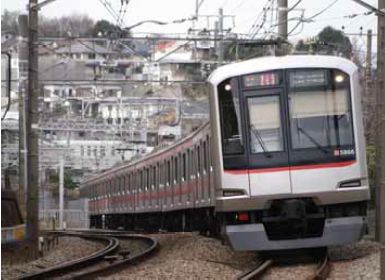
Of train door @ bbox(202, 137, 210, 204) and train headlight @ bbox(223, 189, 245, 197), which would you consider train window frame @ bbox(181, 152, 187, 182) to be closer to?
train door @ bbox(202, 137, 210, 204)

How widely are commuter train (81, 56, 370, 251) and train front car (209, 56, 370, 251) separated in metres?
0.01

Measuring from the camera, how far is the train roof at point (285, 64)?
12.0 m

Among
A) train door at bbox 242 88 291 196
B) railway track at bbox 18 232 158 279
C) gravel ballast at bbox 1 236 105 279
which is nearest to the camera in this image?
train door at bbox 242 88 291 196

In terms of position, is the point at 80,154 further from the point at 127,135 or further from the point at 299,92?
the point at 299,92

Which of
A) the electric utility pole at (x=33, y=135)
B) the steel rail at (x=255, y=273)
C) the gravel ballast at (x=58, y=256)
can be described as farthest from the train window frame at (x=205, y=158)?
the steel rail at (x=255, y=273)

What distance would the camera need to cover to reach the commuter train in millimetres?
11695

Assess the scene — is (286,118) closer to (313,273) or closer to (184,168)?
(313,273)

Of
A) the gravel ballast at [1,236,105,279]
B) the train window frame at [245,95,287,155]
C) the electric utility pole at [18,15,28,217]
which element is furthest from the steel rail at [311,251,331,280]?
the electric utility pole at [18,15,28,217]

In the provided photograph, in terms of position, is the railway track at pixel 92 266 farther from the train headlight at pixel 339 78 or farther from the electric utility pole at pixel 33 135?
the train headlight at pixel 339 78

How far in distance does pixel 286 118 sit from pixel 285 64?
0.88 meters

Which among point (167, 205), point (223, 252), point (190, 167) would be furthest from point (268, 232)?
point (167, 205)

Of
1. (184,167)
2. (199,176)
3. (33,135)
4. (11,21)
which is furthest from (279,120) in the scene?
(11,21)

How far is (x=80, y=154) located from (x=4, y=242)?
151 feet

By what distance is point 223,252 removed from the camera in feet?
48.5
